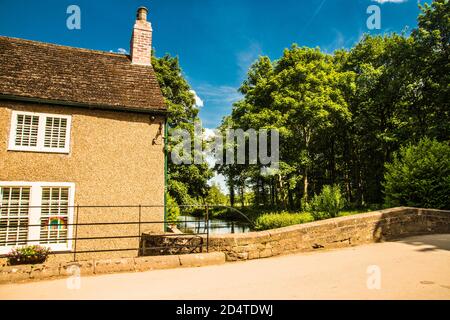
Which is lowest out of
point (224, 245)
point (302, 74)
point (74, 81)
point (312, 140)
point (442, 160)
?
point (224, 245)

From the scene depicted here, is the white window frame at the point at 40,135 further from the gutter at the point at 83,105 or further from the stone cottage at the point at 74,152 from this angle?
the gutter at the point at 83,105

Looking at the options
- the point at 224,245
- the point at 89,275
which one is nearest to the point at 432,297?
the point at 224,245

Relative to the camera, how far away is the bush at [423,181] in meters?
12.3

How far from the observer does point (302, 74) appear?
2808 centimetres

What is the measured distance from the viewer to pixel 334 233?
27.0 feet

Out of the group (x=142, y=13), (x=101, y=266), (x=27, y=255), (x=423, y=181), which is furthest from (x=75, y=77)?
(x=423, y=181)

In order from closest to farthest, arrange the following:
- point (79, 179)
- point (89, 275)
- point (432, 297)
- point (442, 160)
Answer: point (432, 297), point (89, 275), point (79, 179), point (442, 160)

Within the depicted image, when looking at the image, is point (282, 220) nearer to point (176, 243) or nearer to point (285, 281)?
point (176, 243)

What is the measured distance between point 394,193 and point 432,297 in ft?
34.1

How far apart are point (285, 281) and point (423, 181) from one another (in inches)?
411

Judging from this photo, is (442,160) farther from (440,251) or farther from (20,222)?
(20,222)

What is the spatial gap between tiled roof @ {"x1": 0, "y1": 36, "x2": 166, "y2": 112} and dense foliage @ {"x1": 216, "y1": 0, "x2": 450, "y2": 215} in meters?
15.7

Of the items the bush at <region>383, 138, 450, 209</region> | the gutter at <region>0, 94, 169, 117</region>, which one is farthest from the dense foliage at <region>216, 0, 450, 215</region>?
the gutter at <region>0, 94, 169, 117</region>

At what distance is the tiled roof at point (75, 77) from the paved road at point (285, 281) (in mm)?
7237
